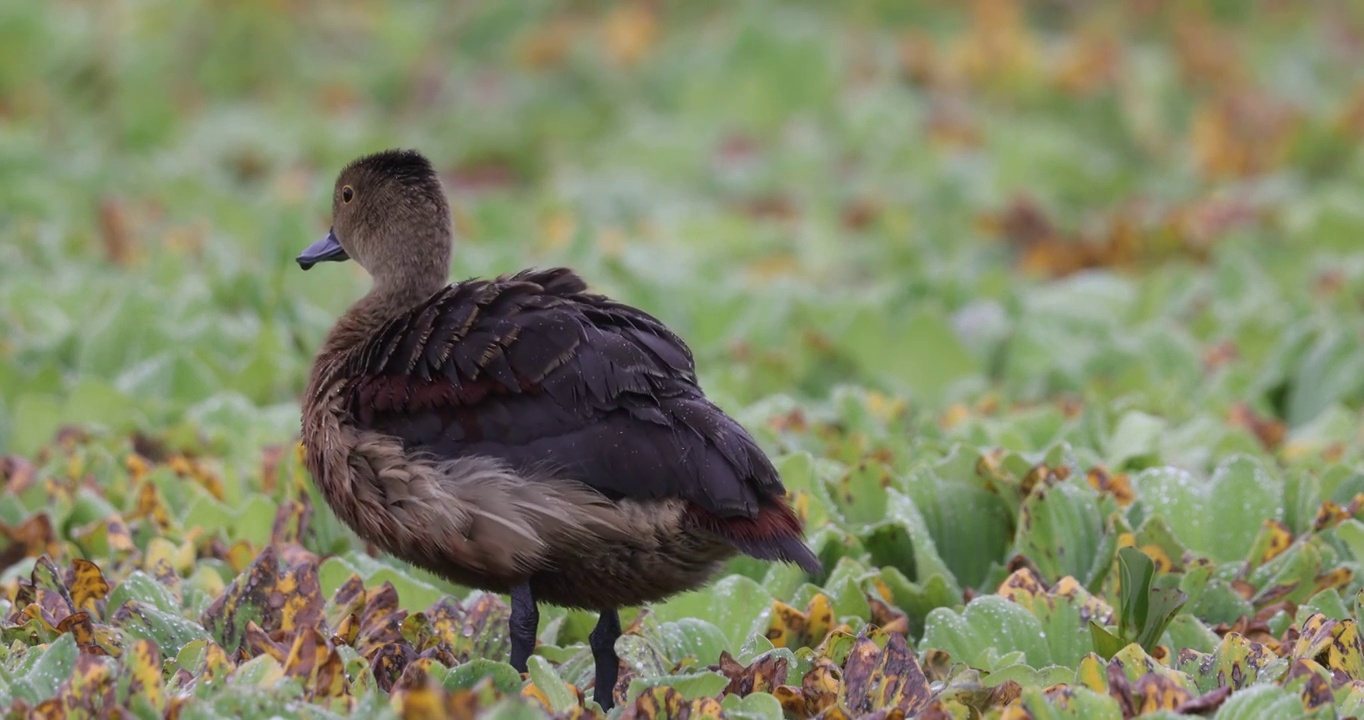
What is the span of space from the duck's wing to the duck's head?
38 centimetres

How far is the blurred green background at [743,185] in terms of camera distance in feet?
19.4

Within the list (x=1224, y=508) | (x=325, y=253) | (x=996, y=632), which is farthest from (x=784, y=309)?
(x=996, y=632)

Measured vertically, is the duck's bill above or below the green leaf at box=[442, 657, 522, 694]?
above

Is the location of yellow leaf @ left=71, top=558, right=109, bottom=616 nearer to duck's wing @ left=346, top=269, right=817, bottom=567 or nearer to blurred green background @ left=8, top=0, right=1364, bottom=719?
→ blurred green background @ left=8, top=0, right=1364, bottom=719

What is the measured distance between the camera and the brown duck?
3.21m

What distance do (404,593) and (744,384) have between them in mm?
2094

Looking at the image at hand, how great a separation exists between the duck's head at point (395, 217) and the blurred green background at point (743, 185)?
1.31 m

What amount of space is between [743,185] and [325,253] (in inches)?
199

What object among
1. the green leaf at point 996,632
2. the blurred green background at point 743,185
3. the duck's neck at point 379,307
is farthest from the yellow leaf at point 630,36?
the green leaf at point 996,632

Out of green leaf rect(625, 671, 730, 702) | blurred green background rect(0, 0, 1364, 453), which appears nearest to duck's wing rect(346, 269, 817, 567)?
green leaf rect(625, 671, 730, 702)

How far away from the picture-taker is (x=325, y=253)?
13.5ft

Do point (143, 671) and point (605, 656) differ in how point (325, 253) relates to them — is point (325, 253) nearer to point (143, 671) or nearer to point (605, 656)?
point (605, 656)

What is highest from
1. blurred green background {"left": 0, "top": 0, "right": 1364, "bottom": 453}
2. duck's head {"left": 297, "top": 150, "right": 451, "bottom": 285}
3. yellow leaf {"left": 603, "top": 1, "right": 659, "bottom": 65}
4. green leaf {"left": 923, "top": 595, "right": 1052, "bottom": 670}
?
yellow leaf {"left": 603, "top": 1, "right": 659, "bottom": 65}

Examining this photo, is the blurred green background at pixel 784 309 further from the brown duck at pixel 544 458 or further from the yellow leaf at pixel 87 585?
the brown duck at pixel 544 458
